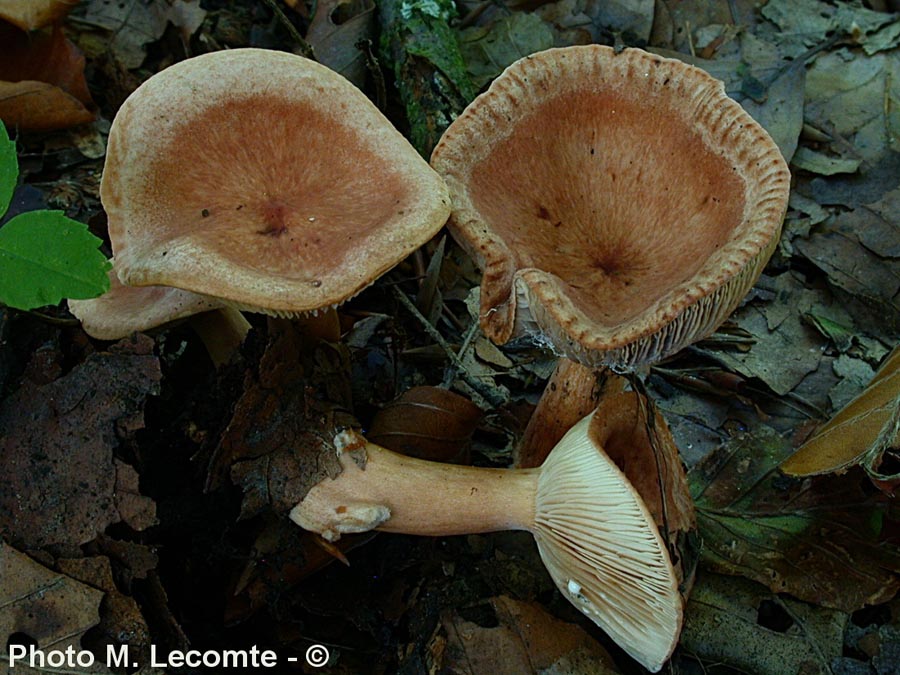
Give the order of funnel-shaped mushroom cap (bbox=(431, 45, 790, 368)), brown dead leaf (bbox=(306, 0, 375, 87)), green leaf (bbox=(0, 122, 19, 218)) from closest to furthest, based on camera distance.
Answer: green leaf (bbox=(0, 122, 19, 218)), funnel-shaped mushroom cap (bbox=(431, 45, 790, 368)), brown dead leaf (bbox=(306, 0, 375, 87))

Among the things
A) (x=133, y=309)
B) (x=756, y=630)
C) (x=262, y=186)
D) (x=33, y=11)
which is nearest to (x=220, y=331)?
(x=133, y=309)

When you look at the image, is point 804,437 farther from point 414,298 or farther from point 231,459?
point 231,459

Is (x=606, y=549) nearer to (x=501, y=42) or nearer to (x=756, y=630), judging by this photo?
(x=756, y=630)

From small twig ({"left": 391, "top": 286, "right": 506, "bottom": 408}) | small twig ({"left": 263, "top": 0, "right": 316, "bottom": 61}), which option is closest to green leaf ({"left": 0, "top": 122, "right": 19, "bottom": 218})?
small twig ({"left": 391, "top": 286, "right": 506, "bottom": 408})

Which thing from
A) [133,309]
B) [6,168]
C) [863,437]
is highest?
[6,168]

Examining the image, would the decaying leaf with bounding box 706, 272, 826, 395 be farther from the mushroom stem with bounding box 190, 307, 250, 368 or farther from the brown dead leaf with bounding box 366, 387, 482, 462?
the mushroom stem with bounding box 190, 307, 250, 368
